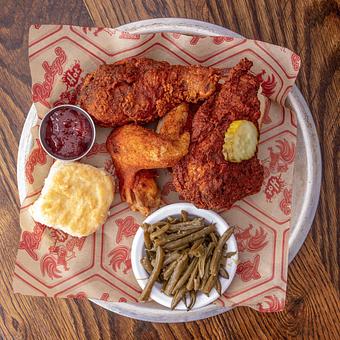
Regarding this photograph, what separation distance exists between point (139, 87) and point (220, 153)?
697 mm

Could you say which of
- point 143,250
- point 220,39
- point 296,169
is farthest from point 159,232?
point 220,39

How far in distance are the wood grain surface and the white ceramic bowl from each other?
1.52 feet

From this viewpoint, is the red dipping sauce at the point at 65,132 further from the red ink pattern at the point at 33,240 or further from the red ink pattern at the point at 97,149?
the red ink pattern at the point at 33,240

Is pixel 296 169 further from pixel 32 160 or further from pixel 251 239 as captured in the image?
pixel 32 160

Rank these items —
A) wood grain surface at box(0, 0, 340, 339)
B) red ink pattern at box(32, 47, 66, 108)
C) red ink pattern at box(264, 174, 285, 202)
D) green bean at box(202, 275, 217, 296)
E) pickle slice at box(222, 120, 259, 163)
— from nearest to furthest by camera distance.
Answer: pickle slice at box(222, 120, 259, 163), green bean at box(202, 275, 217, 296), red ink pattern at box(32, 47, 66, 108), red ink pattern at box(264, 174, 285, 202), wood grain surface at box(0, 0, 340, 339)

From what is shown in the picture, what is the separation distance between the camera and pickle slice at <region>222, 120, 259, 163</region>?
3.33 metres

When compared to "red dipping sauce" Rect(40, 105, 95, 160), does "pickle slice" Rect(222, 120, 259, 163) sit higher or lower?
lower

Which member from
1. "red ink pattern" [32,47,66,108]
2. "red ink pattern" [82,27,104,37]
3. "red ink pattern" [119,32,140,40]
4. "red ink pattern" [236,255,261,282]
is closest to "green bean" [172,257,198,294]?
"red ink pattern" [236,255,261,282]

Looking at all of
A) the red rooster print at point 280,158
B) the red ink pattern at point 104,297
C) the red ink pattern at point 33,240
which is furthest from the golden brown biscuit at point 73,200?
the red rooster print at point 280,158

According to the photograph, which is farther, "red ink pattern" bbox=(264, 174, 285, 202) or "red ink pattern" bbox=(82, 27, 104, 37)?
"red ink pattern" bbox=(264, 174, 285, 202)

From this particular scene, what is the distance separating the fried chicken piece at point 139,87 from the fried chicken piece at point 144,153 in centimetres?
11

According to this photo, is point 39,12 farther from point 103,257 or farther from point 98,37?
point 103,257

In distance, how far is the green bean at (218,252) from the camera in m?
3.43

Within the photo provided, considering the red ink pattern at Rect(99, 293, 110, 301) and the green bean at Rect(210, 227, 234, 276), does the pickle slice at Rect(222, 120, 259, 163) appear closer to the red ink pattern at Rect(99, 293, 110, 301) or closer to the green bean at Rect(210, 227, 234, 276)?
the green bean at Rect(210, 227, 234, 276)
